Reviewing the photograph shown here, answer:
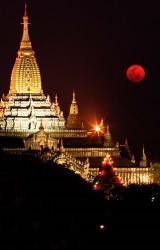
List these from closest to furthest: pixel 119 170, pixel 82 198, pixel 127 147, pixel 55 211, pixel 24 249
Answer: pixel 24 249 → pixel 55 211 → pixel 82 198 → pixel 119 170 → pixel 127 147

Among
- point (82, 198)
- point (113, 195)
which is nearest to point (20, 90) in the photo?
point (113, 195)

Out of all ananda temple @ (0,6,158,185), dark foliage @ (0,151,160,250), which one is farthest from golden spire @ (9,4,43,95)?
dark foliage @ (0,151,160,250)

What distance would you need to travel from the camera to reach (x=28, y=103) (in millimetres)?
125500

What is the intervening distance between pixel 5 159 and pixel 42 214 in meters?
13.5

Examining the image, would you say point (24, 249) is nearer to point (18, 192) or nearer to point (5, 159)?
point (18, 192)

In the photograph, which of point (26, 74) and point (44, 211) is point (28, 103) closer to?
point (26, 74)

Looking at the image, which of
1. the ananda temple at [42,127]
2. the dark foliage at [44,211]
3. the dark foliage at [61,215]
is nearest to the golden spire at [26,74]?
the ananda temple at [42,127]

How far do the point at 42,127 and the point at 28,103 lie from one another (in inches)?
137

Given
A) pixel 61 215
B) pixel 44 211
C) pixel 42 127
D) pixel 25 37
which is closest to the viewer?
pixel 44 211

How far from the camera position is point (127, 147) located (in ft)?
423

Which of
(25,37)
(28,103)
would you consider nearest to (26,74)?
(28,103)

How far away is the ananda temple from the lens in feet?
395

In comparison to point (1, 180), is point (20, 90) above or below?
above

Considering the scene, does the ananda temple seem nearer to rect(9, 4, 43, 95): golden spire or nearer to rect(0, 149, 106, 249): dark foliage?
rect(9, 4, 43, 95): golden spire
